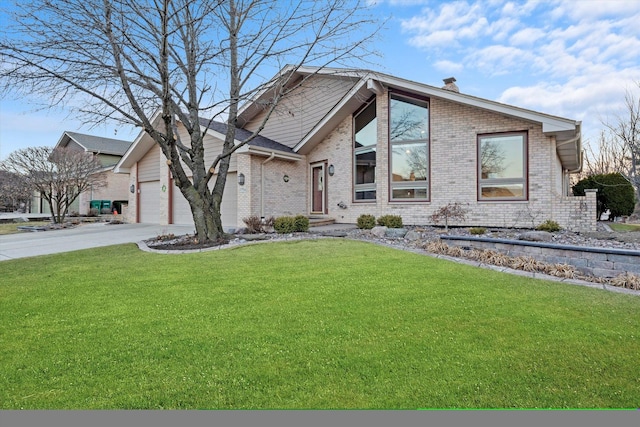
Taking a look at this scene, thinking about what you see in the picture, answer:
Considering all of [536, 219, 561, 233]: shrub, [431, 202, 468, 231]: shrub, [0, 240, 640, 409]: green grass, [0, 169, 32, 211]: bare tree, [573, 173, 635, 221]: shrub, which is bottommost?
[0, 240, 640, 409]: green grass

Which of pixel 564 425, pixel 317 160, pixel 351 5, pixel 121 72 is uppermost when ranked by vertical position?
pixel 351 5

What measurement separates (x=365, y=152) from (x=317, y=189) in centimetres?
284

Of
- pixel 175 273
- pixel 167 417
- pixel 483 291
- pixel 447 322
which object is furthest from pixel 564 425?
pixel 175 273

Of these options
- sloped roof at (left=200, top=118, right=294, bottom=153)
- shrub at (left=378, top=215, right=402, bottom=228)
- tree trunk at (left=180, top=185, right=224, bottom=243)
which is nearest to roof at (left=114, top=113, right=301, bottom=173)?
sloped roof at (left=200, top=118, right=294, bottom=153)

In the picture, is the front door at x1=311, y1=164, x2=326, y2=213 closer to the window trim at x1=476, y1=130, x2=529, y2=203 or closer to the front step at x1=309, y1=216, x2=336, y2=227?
the front step at x1=309, y1=216, x2=336, y2=227

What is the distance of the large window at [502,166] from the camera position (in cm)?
1003

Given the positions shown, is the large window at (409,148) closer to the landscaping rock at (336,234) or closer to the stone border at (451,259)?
the landscaping rock at (336,234)

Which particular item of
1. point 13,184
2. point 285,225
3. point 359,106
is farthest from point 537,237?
point 13,184

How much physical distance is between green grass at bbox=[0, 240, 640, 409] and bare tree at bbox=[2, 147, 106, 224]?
15.0m

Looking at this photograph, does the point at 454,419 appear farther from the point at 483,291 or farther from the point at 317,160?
the point at 317,160

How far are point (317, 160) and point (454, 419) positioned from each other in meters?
13.0

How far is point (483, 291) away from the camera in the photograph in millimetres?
4559

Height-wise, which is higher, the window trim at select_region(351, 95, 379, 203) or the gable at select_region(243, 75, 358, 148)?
the gable at select_region(243, 75, 358, 148)

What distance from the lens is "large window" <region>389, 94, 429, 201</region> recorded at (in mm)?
11539
